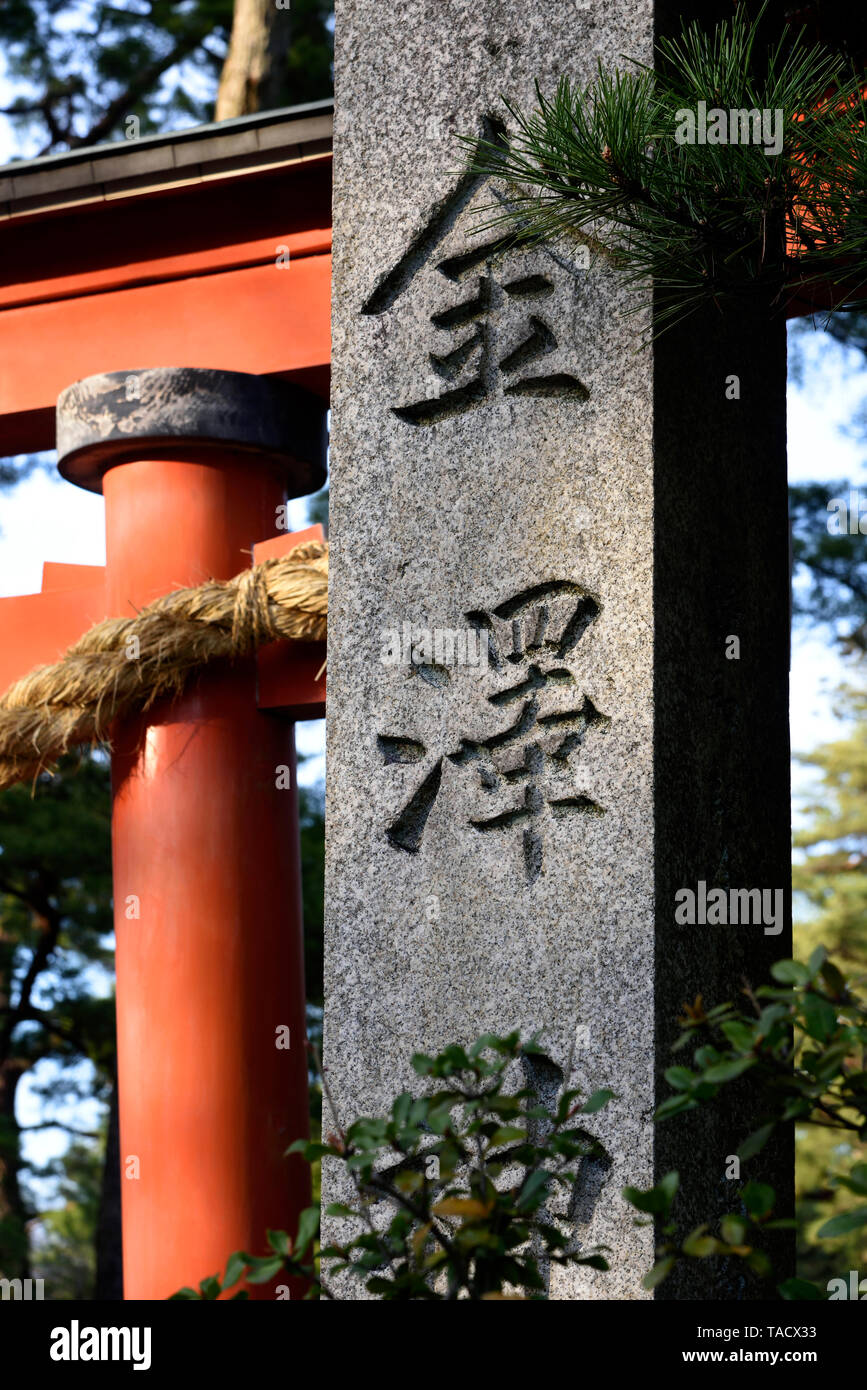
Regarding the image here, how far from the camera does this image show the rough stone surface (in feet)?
8.48

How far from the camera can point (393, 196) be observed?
2143 millimetres

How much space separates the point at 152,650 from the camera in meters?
2.48

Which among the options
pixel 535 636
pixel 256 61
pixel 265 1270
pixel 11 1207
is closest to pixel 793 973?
pixel 265 1270

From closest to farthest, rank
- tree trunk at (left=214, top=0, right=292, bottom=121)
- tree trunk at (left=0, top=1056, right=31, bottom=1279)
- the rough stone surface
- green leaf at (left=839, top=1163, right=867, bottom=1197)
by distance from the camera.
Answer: green leaf at (left=839, top=1163, right=867, bottom=1197) → the rough stone surface → tree trunk at (left=214, top=0, right=292, bottom=121) → tree trunk at (left=0, top=1056, right=31, bottom=1279)

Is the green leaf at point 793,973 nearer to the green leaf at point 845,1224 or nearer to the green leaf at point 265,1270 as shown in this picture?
the green leaf at point 845,1224

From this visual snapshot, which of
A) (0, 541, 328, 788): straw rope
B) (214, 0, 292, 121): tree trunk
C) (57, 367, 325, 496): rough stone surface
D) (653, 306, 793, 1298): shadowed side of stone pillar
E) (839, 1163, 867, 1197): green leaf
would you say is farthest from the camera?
(214, 0, 292, 121): tree trunk

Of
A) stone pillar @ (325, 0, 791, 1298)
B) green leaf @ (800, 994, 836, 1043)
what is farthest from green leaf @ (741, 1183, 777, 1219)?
stone pillar @ (325, 0, 791, 1298)

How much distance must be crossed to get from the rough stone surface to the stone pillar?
471 millimetres

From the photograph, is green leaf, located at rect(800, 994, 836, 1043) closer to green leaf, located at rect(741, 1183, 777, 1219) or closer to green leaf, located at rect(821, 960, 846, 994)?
green leaf, located at rect(821, 960, 846, 994)

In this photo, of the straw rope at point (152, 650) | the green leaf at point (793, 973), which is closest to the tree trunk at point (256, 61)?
the straw rope at point (152, 650)

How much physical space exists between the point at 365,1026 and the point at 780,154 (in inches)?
47.6

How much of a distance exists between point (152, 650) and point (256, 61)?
4.09m
